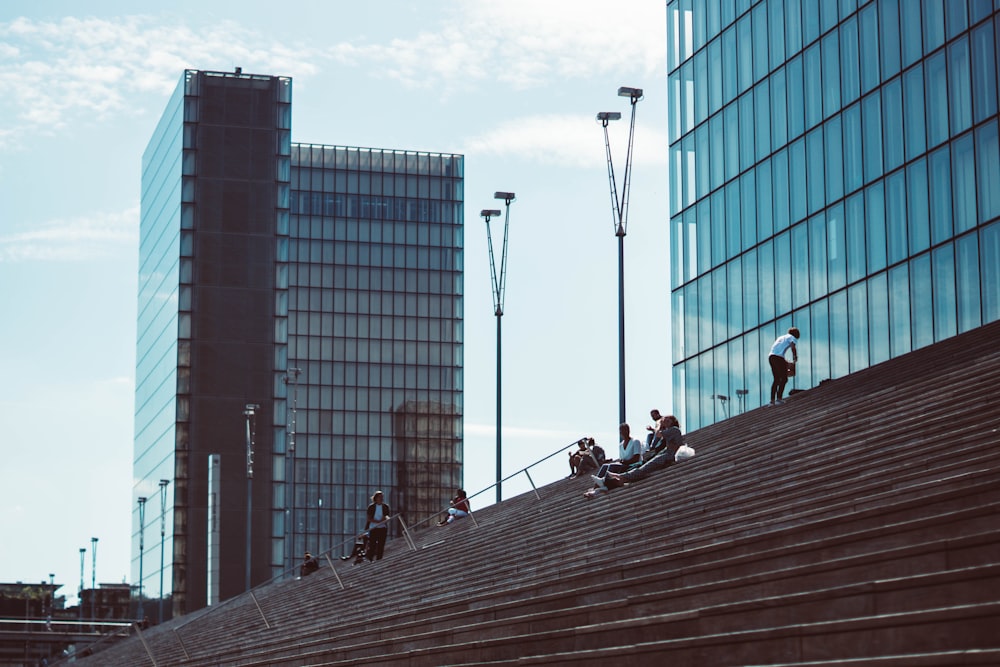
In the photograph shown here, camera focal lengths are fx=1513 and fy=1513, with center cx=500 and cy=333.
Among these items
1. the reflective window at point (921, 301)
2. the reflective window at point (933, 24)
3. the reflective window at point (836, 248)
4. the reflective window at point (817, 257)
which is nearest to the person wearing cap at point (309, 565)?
the reflective window at point (817, 257)

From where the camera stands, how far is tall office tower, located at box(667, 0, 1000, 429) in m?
33.1

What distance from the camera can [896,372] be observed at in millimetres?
22016

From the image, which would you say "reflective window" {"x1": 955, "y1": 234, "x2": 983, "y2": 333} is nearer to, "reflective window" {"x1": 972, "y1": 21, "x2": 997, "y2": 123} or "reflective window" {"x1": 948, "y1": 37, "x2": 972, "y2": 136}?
"reflective window" {"x1": 948, "y1": 37, "x2": 972, "y2": 136}

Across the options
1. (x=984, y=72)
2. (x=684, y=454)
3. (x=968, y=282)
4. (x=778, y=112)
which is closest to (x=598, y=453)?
(x=684, y=454)

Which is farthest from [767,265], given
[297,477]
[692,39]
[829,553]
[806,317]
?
[297,477]

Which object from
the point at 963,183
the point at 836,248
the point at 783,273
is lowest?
the point at 783,273

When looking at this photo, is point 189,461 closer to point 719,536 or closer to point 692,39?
point 692,39

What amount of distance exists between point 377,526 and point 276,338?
57.3 meters

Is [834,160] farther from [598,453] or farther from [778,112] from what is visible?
[598,453]

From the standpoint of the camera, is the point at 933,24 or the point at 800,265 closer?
the point at 933,24

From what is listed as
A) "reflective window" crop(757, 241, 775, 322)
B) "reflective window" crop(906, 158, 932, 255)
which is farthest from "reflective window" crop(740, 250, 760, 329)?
"reflective window" crop(906, 158, 932, 255)

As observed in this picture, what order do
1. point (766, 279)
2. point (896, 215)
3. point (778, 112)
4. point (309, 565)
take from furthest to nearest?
1. point (778, 112)
2. point (766, 279)
3. point (309, 565)
4. point (896, 215)

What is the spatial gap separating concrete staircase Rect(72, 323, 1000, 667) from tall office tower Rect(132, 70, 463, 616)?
4234 cm

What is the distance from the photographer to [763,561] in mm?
11297
